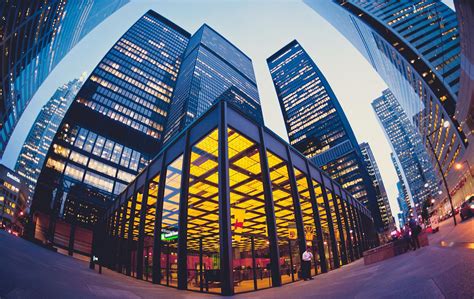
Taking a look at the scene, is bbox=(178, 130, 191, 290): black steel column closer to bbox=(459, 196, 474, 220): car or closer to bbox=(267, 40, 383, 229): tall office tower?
bbox=(459, 196, 474, 220): car

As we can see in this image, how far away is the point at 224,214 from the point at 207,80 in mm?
117241

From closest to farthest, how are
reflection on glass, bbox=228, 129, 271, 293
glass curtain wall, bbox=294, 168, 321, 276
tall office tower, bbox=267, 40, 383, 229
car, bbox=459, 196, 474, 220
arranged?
reflection on glass, bbox=228, 129, 271, 293
glass curtain wall, bbox=294, 168, 321, 276
car, bbox=459, 196, 474, 220
tall office tower, bbox=267, 40, 383, 229

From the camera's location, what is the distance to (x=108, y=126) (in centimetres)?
7062

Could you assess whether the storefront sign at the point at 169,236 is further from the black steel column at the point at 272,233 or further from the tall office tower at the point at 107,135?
the tall office tower at the point at 107,135

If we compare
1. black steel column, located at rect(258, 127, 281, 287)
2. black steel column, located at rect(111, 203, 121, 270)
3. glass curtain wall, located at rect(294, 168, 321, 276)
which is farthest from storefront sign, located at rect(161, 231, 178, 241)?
black steel column, located at rect(111, 203, 121, 270)

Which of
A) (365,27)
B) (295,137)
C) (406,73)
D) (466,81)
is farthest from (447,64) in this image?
(295,137)

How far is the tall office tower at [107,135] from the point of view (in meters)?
50.5

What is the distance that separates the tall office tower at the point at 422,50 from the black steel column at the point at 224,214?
206 ft

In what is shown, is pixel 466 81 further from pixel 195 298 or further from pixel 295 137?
pixel 295 137

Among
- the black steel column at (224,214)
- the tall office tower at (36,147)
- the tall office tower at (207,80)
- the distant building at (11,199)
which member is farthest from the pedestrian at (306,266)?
the tall office tower at (36,147)

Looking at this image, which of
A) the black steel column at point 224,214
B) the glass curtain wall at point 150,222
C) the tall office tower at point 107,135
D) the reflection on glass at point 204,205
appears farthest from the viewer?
the tall office tower at point 107,135

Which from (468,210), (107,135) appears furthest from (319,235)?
(107,135)

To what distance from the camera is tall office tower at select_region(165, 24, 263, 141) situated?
9562 cm

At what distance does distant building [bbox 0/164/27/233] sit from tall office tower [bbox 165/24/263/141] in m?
55.6
